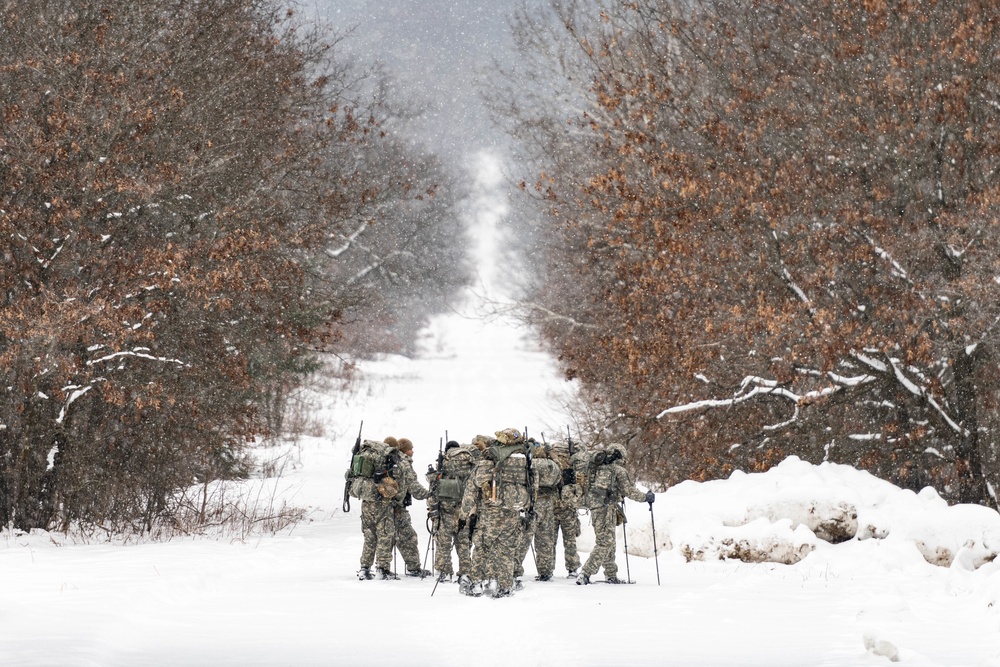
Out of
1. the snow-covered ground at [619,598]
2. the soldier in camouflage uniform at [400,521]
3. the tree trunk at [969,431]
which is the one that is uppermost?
the tree trunk at [969,431]

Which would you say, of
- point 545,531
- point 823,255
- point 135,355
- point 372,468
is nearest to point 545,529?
point 545,531

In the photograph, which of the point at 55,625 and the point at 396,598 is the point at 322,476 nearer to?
the point at 396,598

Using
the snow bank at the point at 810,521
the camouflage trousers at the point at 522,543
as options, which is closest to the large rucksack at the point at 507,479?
the camouflage trousers at the point at 522,543

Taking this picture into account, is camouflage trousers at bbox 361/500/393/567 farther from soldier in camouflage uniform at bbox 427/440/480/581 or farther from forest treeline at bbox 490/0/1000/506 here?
forest treeline at bbox 490/0/1000/506

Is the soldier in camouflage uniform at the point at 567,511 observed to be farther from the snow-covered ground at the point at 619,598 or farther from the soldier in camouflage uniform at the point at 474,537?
the soldier in camouflage uniform at the point at 474,537

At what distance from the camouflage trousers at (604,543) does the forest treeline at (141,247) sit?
20.2 feet

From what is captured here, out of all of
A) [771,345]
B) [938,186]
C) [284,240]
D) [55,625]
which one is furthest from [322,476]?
[55,625]

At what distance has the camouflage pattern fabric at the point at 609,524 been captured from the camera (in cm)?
1169

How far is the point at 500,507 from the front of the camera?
1115 centimetres

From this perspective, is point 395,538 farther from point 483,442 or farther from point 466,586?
point 483,442

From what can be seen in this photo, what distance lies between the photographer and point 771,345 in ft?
49.3

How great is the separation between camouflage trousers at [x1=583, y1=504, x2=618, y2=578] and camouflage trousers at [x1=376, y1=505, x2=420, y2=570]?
2.24 meters

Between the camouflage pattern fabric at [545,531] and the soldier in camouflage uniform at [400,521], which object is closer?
the camouflage pattern fabric at [545,531]

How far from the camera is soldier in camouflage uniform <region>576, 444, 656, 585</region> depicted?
1180cm
